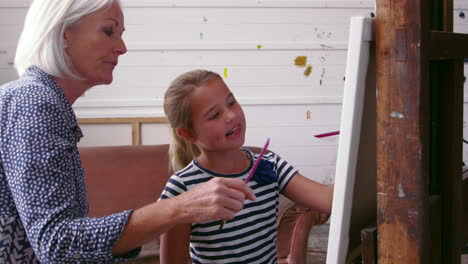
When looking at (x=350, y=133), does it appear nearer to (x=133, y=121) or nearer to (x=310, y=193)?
(x=310, y=193)

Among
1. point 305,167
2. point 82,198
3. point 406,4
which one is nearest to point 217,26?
point 305,167

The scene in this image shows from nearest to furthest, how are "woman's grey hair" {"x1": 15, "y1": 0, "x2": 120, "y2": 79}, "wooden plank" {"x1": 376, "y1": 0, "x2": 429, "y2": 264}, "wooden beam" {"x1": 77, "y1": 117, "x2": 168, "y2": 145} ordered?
"wooden plank" {"x1": 376, "y1": 0, "x2": 429, "y2": 264} → "woman's grey hair" {"x1": 15, "y1": 0, "x2": 120, "y2": 79} → "wooden beam" {"x1": 77, "y1": 117, "x2": 168, "y2": 145}

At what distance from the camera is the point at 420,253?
2.51 ft

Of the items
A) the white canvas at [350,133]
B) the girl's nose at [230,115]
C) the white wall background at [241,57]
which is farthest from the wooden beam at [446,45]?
the white wall background at [241,57]

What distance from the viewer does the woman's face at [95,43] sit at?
46.3 inches

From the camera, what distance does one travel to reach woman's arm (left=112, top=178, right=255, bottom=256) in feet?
3.03

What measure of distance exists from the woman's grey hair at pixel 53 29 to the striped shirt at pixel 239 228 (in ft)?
1.32

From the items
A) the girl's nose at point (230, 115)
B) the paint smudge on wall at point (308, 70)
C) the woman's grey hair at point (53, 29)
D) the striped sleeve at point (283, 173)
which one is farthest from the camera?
the paint smudge on wall at point (308, 70)

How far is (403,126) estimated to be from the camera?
2.51 ft

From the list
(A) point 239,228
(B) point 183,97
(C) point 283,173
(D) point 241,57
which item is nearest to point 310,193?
(C) point 283,173

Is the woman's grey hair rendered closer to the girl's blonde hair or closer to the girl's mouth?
the girl's blonde hair

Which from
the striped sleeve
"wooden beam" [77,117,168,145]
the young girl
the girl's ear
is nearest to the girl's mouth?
the young girl

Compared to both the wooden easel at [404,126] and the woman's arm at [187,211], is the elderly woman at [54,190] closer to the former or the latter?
the woman's arm at [187,211]

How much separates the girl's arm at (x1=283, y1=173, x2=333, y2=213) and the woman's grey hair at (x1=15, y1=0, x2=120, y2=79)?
0.68 meters
